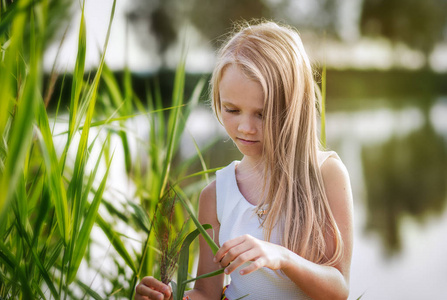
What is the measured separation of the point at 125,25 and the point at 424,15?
12.9 meters

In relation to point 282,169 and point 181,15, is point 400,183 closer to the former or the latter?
point 282,169

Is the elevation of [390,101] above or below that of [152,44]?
below

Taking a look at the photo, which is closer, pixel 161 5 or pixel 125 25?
pixel 125 25

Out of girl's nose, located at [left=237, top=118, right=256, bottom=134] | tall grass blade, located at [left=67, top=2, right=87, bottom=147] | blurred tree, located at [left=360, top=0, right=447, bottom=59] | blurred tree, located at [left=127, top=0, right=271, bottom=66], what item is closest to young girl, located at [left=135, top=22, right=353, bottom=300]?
girl's nose, located at [left=237, top=118, right=256, bottom=134]

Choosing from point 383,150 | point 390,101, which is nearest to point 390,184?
point 383,150

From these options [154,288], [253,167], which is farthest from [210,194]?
[154,288]

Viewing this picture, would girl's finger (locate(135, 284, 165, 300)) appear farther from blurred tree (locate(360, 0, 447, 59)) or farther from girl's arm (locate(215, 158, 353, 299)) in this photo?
blurred tree (locate(360, 0, 447, 59))

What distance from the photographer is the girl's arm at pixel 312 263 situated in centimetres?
62

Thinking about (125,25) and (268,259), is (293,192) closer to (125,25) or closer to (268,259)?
(268,259)

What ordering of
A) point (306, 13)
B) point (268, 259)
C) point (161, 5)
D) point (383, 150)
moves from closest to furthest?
1. point (268, 259)
2. point (383, 150)
3. point (306, 13)
4. point (161, 5)

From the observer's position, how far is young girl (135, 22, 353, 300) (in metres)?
0.84

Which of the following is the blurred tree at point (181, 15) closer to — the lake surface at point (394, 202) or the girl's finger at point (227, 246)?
the lake surface at point (394, 202)

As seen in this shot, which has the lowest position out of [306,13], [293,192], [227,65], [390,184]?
[390,184]

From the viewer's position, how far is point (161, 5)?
10.9 metres
